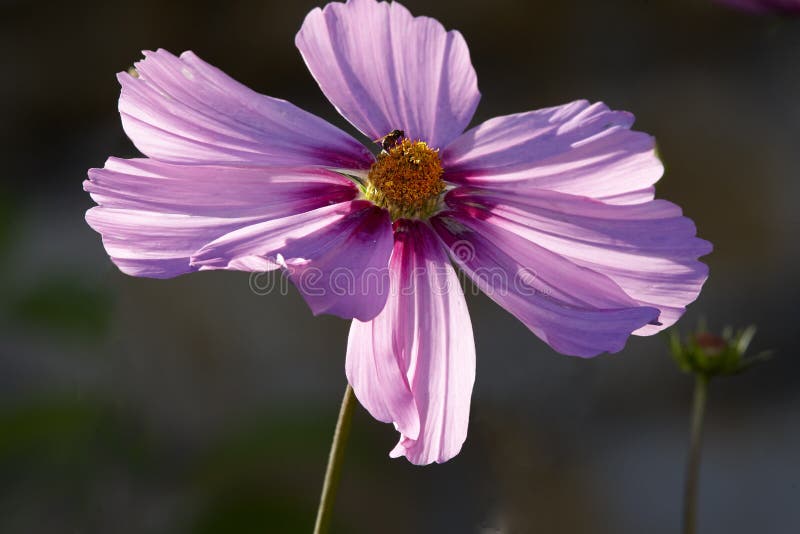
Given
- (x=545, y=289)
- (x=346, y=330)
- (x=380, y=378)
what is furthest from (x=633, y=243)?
(x=346, y=330)

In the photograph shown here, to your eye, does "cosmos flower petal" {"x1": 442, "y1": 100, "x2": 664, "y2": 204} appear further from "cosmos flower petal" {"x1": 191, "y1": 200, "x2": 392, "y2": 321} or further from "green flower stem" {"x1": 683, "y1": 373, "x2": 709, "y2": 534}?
"green flower stem" {"x1": 683, "y1": 373, "x2": 709, "y2": 534}

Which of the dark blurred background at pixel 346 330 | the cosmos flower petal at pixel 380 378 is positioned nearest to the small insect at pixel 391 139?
the cosmos flower petal at pixel 380 378

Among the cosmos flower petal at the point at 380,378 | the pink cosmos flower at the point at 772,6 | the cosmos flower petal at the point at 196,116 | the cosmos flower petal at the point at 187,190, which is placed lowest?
the cosmos flower petal at the point at 380,378

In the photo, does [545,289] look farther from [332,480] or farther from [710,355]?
[710,355]

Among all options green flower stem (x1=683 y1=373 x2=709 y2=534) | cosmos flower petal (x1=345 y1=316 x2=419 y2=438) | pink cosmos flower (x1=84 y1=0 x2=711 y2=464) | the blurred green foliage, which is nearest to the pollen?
pink cosmos flower (x1=84 y1=0 x2=711 y2=464)

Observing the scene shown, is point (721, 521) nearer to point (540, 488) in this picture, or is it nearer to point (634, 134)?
point (540, 488)

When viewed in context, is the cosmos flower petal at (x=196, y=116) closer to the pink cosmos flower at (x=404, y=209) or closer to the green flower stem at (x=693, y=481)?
the pink cosmos flower at (x=404, y=209)
